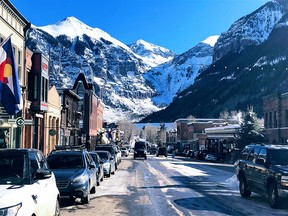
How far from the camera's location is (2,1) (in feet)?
91.9

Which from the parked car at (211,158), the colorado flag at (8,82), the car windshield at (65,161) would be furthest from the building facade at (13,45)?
the parked car at (211,158)

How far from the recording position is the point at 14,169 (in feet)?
28.1

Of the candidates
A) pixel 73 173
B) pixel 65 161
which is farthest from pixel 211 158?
pixel 73 173

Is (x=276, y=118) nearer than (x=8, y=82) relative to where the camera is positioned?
No

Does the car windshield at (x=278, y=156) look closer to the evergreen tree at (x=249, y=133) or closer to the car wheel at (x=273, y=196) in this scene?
the car wheel at (x=273, y=196)

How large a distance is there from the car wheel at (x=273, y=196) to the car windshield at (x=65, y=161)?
609 centimetres

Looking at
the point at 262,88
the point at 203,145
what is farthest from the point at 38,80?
the point at 262,88

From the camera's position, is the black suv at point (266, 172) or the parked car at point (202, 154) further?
the parked car at point (202, 154)

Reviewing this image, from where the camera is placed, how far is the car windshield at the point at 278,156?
594 inches

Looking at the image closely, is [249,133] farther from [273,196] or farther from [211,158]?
[273,196]

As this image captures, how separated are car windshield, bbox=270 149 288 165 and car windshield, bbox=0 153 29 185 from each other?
904 centimetres

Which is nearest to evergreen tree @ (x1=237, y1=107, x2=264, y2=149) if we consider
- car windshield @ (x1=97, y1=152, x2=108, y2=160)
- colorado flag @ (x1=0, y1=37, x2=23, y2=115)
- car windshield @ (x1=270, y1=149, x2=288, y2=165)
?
car windshield @ (x1=97, y1=152, x2=108, y2=160)

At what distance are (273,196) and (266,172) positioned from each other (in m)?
0.92

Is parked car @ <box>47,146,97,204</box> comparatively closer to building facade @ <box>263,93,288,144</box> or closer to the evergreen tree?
building facade @ <box>263,93,288,144</box>
